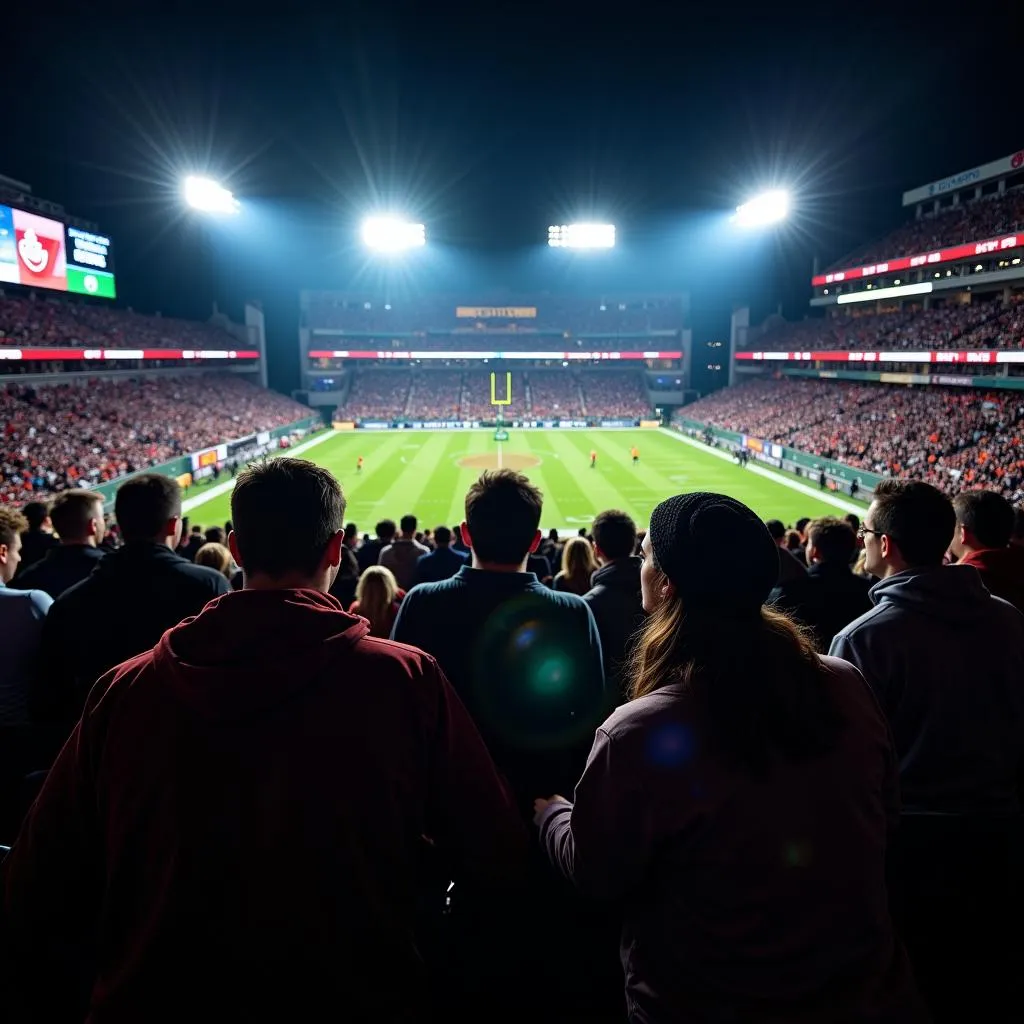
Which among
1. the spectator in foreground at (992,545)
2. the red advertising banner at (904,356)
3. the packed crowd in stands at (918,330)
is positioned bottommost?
the spectator in foreground at (992,545)

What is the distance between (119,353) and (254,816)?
180ft

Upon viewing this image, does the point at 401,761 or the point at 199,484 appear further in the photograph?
the point at 199,484

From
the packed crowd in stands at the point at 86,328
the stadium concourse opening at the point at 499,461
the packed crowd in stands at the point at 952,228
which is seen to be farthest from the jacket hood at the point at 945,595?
the packed crowd in stands at the point at 952,228

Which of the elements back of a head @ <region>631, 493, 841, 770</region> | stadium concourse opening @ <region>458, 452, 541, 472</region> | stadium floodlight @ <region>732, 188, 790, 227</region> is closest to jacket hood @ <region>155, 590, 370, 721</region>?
back of a head @ <region>631, 493, 841, 770</region>

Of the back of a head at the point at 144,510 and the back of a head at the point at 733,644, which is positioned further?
the back of a head at the point at 144,510

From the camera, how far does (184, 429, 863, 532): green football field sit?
30406mm

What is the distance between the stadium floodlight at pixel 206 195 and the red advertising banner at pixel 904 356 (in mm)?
51631

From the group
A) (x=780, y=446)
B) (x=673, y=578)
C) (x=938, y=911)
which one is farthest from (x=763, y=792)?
(x=780, y=446)

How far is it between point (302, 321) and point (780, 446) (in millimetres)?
59182

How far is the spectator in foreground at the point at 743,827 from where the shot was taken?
1.73 m

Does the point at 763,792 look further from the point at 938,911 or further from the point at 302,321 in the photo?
the point at 302,321

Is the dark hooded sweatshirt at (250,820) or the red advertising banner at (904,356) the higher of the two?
the red advertising banner at (904,356)

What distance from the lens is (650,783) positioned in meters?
1.77

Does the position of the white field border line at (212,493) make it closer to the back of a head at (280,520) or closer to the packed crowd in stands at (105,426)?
the packed crowd in stands at (105,426)
